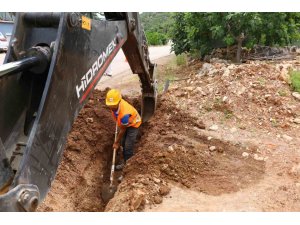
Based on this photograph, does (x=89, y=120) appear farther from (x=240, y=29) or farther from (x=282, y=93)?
(x=240, y=29)

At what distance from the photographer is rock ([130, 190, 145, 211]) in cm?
435

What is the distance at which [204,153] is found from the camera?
5.93 meters

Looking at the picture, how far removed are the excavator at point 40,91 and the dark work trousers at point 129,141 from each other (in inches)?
115

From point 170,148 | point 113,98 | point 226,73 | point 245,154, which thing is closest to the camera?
point 113,98

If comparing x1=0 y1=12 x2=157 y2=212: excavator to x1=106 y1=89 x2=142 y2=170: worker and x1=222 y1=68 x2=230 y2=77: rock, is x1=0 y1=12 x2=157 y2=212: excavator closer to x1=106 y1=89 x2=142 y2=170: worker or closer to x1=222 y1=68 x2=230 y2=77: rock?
x1=106 y1=89 x2=142 y2=170: worker

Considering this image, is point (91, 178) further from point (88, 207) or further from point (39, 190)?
point (39, 190)

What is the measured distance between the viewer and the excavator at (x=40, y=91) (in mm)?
2363

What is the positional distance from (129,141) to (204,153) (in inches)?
52.9

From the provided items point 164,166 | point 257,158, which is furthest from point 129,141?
point 257,158

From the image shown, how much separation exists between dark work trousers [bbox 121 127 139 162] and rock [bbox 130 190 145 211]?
175cm

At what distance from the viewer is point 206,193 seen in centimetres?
498

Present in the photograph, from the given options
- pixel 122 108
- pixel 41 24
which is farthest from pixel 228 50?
pixel 41 24

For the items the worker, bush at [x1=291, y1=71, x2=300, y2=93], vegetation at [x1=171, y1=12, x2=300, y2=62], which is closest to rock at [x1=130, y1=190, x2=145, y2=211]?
the worker

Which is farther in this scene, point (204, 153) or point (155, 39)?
point (155, 39)
